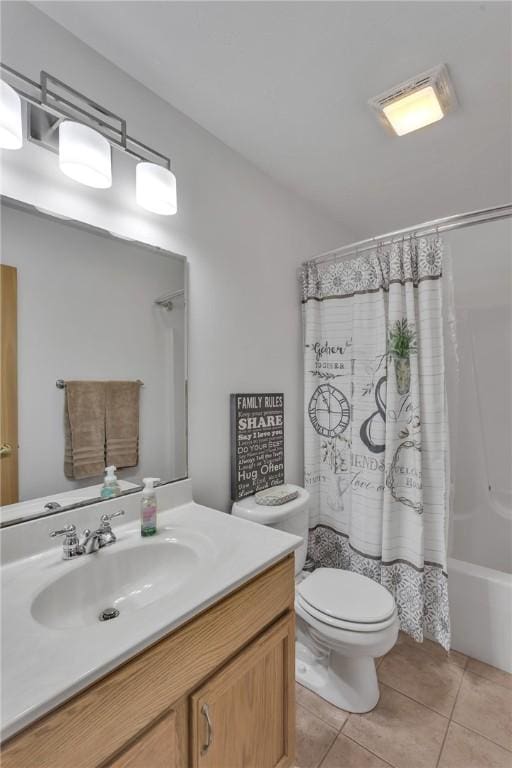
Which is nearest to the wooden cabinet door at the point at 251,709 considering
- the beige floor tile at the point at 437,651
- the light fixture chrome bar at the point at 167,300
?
the beige floor tile at the point at 437,651

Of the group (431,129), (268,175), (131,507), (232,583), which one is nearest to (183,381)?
(131,507)

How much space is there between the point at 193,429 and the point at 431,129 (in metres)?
1.64

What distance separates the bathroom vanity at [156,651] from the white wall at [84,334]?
0.20m

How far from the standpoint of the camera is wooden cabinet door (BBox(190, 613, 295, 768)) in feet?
2.59

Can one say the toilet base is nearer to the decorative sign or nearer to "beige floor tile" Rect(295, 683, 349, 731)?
"beige floor tile" Rect(295, 683, 349, 731)

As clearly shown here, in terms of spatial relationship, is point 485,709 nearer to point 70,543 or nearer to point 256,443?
point 256,443

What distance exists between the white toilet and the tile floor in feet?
0.21

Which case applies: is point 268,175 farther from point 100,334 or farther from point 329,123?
point 100,334

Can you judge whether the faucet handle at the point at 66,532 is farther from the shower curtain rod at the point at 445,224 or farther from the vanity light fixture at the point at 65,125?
the shower curtain rod at the point at 445,224

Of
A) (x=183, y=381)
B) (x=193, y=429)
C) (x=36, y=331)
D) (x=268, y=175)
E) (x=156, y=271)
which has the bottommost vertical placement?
(x=193, y=429)

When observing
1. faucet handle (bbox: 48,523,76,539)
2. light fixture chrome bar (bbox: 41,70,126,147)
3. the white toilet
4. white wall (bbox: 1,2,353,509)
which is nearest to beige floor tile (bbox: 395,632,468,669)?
the white toilet

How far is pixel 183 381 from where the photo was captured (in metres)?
1.42

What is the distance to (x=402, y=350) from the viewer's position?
161 cm

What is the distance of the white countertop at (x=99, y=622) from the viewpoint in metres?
0.54
